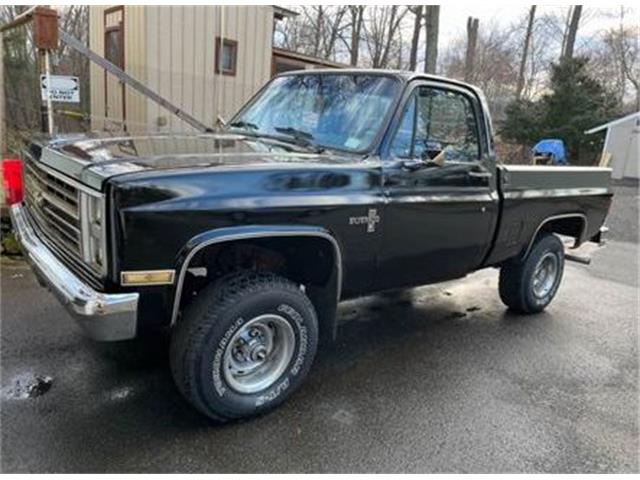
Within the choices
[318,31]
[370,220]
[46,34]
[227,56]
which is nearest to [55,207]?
[370,220]

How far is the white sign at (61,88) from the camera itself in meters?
6.31

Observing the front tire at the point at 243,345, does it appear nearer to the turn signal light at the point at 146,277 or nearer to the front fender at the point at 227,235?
the front fender at the point at 227,235

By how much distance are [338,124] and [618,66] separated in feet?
101

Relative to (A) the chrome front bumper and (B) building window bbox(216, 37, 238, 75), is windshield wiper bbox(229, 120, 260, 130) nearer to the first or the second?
(A) the chrome front bumper

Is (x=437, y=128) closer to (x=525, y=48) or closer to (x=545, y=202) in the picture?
(x=545, y=202)

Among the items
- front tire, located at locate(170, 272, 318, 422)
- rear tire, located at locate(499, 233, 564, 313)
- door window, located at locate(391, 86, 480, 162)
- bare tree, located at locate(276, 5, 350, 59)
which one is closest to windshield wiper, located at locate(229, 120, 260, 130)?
door window, located at locate(391, 86, 480, 162)

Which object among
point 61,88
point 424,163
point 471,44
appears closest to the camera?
point 424,163

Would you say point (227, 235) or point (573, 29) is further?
point (573, 29)

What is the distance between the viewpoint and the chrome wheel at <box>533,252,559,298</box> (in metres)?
5.49

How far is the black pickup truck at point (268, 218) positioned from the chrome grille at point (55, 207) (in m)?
0.02

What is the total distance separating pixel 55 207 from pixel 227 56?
8.31 metres

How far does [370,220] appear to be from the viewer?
3.49 metres

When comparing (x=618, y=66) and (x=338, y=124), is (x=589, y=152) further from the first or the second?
(x=338, y=124)

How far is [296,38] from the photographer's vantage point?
2508 cm
